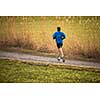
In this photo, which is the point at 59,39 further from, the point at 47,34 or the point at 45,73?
the point at 45,73

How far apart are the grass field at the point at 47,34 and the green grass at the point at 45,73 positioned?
21 centimetres

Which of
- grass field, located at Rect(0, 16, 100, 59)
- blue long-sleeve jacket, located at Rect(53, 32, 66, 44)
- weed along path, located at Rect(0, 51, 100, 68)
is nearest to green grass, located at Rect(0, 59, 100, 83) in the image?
weed along path, located at Rect(0, 51, 100, 68)

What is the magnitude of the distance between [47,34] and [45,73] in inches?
20.5

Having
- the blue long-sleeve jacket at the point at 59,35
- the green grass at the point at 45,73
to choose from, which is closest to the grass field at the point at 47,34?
the blue long-sleeve jacket at the point at 59,35

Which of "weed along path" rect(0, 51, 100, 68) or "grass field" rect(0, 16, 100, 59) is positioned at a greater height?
"grass field" rect(0, 16, 100, 59)

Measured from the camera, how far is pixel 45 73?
3.58 m

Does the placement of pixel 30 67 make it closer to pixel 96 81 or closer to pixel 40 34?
pixel 40 34

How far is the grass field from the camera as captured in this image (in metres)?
3.56

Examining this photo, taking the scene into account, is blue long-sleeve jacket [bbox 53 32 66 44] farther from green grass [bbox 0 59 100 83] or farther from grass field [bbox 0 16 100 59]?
green grass [bbox 0 59 100 83]

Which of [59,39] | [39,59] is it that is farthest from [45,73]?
[59,39]

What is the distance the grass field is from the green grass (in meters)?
0.21

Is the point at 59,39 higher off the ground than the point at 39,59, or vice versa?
the point at 59,39

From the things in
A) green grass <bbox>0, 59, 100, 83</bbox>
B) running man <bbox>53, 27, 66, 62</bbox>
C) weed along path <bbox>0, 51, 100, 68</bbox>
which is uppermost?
running man <bbox>53, 27, 66, 62</bbox>
